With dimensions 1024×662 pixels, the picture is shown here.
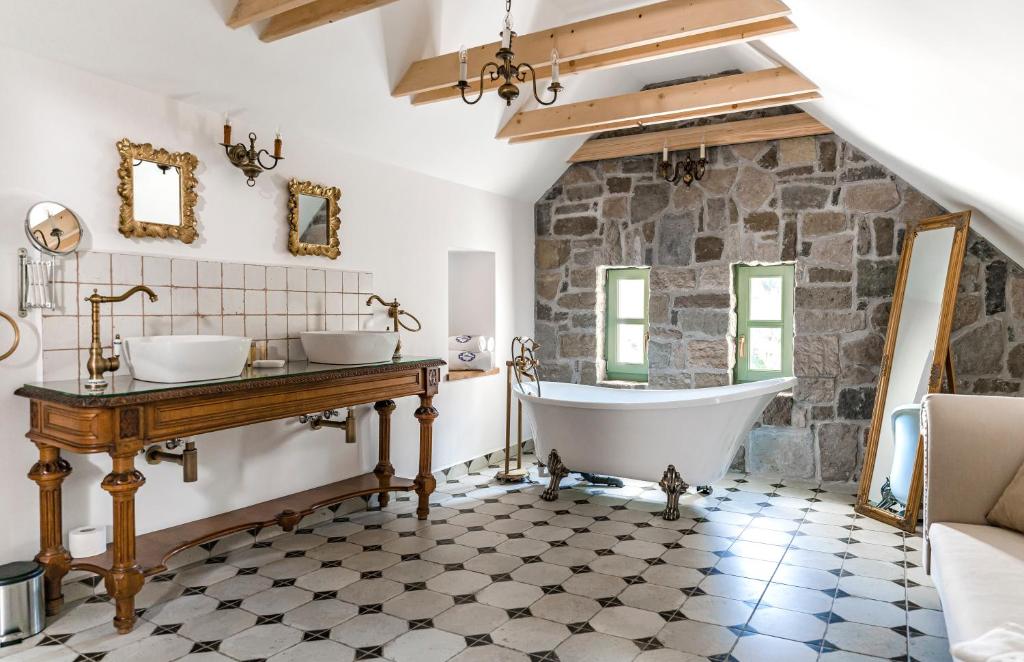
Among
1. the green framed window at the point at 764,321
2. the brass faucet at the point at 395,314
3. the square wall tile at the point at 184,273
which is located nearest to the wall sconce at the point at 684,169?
the green framed window at the point at 764,321

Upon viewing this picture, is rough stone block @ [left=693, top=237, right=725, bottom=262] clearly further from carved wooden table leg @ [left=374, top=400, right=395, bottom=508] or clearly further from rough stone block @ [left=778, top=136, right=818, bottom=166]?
carved wooden table leg @ [left=374, top=400, right=395, bottom=508]

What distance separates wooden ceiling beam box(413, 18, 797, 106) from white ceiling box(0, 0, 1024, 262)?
Result: 0.14 meters

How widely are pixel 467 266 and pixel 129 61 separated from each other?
9.52 ft

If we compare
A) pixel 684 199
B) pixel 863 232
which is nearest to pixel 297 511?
pixel 684 199

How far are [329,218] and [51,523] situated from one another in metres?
1.93

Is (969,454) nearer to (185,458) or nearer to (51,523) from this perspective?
(185,458)

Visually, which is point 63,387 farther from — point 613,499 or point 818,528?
point 818,528

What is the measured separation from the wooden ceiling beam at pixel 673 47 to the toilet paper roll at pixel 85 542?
253cm

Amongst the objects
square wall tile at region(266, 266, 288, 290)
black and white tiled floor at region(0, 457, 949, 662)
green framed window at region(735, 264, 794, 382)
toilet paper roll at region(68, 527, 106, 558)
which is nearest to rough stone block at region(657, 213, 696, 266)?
green framed window at region(735, 264, 794, 382)

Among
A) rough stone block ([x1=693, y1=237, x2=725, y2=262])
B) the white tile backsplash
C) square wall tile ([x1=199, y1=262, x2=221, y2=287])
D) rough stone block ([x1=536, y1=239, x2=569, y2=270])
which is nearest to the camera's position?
the white tile backsplash

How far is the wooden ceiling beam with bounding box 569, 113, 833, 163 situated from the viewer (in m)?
4.61

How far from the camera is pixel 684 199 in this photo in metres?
5.09

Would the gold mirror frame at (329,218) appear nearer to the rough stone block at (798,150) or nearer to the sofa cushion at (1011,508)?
the rough stone block at (798,150)

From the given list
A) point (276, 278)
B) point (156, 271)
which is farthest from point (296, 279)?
point (156, 271)
